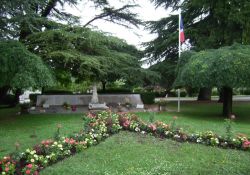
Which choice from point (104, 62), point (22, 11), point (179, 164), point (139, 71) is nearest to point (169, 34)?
point (139, 71)

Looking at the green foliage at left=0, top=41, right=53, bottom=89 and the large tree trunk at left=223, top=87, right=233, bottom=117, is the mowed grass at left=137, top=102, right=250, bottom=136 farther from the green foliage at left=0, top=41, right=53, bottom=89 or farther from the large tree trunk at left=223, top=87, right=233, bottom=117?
the green foliage at left=0, top=41, right=53, bottom=89

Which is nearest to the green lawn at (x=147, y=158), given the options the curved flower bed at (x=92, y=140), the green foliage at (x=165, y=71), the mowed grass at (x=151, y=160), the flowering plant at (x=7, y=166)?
the mowed grass at (x=151, y=160)

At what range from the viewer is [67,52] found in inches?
662

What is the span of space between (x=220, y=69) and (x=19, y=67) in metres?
8.26

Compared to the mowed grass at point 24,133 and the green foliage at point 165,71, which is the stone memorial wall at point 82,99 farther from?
the mowed grass at point 24,133

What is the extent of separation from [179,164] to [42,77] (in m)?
8.89

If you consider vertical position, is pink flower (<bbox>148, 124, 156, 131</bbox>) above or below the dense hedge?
below

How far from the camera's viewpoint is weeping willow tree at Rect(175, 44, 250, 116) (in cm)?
1459

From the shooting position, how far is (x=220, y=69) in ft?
48.6

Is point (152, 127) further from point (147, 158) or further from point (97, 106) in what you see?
point (97, 106)

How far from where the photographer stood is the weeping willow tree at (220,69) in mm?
14586

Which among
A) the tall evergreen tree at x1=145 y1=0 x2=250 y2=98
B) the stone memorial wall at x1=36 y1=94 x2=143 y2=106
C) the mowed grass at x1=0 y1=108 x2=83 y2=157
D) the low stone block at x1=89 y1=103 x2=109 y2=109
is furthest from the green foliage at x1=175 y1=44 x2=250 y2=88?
the stone memorial wall at x1=36 y1=94 x2=143 y2=106

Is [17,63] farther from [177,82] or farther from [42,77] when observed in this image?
[177,82]

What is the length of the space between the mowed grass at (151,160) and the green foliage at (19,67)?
642 cm
